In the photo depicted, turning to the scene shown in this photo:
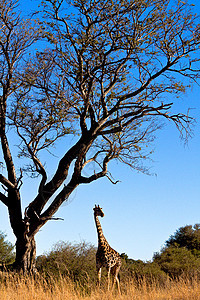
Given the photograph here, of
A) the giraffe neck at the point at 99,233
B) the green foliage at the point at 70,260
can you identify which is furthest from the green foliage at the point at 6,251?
the giraffe neck at the point at 99,233

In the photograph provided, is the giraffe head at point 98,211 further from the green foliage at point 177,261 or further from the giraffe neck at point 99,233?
the green foliage at point 177,261

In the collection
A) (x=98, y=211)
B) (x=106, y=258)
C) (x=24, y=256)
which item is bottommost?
(x=106, y=258)

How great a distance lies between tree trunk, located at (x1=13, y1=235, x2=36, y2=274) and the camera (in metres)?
13.6

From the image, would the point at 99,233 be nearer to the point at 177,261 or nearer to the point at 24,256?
the point at 24,256

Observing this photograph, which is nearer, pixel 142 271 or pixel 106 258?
pixel 106 258

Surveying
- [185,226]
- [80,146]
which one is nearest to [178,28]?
[80,146]

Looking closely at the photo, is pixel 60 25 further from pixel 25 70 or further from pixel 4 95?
pixel 4 95

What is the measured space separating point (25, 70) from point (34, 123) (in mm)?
1952

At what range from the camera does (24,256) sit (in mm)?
13680

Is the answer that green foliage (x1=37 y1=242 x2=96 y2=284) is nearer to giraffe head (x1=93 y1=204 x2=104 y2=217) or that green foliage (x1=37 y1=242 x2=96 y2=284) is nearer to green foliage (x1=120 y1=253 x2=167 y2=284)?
green foliage (x1=120 y1=253 x2=167 y2=284)

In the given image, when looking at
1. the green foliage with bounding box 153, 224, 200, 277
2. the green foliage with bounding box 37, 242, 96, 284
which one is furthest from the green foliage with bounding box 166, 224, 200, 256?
the green foliage with bounding box 37, 242, 96, 284

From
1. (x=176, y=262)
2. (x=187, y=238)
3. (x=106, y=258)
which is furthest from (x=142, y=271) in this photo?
(x=187, y=238)

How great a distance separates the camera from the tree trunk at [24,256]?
13.6 meters

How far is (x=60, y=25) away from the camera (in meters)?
13.9
